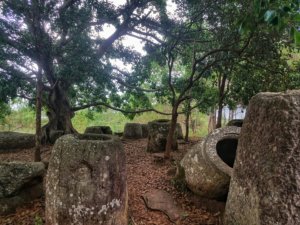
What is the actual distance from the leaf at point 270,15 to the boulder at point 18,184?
4.81 metres

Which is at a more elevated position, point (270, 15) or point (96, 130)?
point (270, 15)

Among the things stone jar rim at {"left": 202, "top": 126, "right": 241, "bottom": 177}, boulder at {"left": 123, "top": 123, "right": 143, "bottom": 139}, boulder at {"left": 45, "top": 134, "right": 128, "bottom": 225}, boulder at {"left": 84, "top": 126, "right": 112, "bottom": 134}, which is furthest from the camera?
boulder at {"left": 123, "top": 123, "right": 143, "bottom": 139}

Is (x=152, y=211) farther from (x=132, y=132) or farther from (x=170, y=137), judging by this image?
(x=132, y=132)

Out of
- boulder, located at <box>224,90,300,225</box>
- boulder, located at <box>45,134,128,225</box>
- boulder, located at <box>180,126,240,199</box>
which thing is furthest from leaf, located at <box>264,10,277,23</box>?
boulder, located at <box>180,126,240,199</box>

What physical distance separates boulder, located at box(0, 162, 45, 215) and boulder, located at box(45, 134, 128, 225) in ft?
4.15

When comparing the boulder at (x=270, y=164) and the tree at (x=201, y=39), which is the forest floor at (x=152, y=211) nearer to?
the tree at (x=201, y=39)

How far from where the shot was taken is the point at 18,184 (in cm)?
497

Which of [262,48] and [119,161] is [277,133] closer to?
[119,161]

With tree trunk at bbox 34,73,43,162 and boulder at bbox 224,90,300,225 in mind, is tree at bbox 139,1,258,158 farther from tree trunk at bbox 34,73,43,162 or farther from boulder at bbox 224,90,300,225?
tree trunk at bbox 34,73,43,162

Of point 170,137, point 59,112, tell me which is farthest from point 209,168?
point 59,112

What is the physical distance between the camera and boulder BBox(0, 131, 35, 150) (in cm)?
915

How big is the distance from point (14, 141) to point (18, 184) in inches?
194

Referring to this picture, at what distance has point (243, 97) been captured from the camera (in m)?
8.44

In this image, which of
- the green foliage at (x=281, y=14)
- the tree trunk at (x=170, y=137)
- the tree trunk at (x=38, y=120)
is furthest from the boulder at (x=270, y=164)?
the tree trunk at (x=38, y=120)
